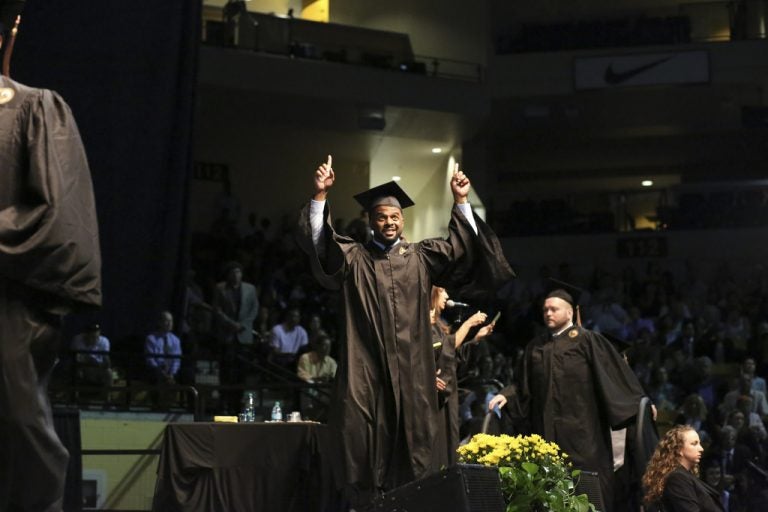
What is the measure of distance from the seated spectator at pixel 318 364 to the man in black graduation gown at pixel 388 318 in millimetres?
7442

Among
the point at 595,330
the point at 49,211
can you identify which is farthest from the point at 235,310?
the point at 49,211

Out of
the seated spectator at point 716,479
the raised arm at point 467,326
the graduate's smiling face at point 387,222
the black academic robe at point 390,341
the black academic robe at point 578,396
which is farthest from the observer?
the seated spectator at point 716,479

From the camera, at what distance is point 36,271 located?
3357mm

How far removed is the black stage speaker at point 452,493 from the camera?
15.0 feet

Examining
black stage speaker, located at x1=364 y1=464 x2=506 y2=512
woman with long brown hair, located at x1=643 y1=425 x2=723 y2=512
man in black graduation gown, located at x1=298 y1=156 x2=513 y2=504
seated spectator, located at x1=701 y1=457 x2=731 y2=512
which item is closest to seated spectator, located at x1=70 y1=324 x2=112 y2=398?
seated spectator, located at x1=701 y1=457 x2=731 y2=512

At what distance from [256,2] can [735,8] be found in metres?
8.68

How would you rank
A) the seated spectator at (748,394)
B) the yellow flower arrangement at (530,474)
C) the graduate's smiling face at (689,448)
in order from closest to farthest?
1. the yellow flower arrangement at (530,474)
2. the graduate's smiling face at (689,448)
3. the seated spectator at (748,394)

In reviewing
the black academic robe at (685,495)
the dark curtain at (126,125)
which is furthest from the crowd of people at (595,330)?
the black academic robe at (685,495)

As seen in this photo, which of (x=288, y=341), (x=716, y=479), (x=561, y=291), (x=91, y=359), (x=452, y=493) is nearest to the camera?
(x=452, y=493)

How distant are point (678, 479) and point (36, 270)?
15.8 ft

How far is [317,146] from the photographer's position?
23.0m

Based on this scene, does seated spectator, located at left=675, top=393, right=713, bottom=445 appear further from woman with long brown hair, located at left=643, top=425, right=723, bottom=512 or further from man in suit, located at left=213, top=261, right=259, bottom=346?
woman with long brown hair, located at left=643, top=425, right=723, bottom=512

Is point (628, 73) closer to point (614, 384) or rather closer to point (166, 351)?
point (166, 351)

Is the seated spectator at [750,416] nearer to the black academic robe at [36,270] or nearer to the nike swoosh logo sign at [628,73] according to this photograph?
the nike swoosh logo sign at [628,73]
